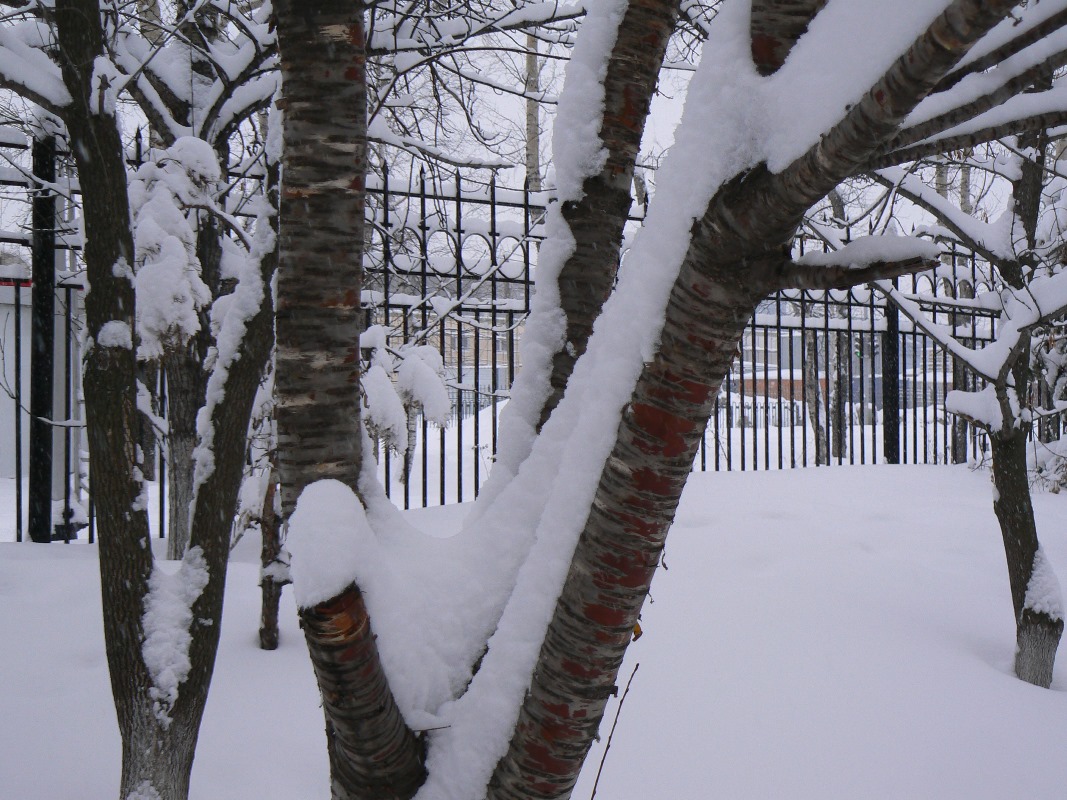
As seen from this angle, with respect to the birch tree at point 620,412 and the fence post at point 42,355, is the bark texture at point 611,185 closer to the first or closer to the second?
the birch tree at point 620,412

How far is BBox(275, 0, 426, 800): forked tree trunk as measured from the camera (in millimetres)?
1204

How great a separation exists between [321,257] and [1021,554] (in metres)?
3.50

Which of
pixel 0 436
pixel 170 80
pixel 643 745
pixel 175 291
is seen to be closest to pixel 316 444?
pixel 175 291

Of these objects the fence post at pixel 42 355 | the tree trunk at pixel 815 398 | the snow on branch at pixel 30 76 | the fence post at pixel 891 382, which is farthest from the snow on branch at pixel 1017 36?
the fence post at pixel 891 382

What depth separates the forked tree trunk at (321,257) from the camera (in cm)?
120

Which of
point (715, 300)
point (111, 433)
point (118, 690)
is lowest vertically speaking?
point (118, 690)

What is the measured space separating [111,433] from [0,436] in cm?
525

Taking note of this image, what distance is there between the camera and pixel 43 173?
4.11 m

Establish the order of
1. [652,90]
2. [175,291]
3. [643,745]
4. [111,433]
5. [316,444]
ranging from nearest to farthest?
[316,444]
[652,90]
[111,433]
[175,291]
[643,745]

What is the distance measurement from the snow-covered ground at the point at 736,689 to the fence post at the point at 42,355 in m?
0.45

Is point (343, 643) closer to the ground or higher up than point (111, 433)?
closer to the ground

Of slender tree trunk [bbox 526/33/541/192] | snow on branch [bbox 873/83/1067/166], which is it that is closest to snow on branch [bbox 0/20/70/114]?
snow on branch [bbox 873/83/1067/166]

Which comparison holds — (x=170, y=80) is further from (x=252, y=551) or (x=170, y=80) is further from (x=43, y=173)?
(x=252, y=551)

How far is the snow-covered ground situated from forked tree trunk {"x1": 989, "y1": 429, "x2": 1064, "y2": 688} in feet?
0.46
